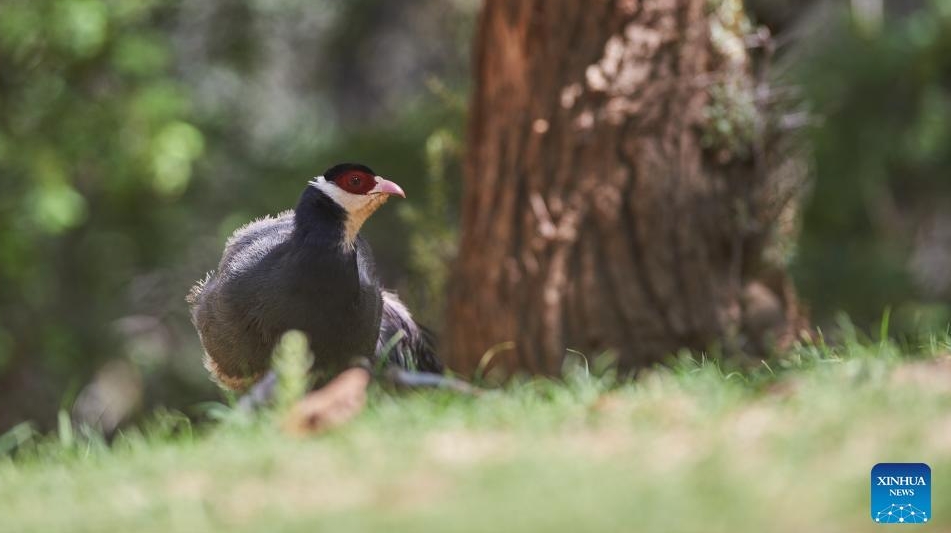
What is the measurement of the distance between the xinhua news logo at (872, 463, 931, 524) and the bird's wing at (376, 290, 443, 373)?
346cm

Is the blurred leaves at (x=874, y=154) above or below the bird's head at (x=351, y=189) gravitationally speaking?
below

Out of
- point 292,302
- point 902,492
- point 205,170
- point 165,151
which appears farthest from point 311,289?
point 205,170

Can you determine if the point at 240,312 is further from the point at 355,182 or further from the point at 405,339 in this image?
the point at 405,339

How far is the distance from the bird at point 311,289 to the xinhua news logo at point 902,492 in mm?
2644

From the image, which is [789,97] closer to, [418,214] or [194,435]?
[418,214]

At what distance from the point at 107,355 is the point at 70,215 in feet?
7.53

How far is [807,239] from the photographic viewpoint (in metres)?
12.8

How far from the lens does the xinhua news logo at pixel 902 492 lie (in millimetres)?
3498

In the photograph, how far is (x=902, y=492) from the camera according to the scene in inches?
139

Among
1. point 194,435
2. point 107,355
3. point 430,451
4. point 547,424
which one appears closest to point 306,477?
point 430,451

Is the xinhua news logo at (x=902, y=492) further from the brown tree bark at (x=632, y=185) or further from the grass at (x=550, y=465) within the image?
the brown tree bark at (x=632, y=185)

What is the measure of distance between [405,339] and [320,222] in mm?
1353

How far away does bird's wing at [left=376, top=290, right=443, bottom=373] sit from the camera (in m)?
6.83

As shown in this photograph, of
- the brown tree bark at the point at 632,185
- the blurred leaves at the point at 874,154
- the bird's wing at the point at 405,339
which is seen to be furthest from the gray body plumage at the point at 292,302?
the blurred leaves at the point at 874,154
